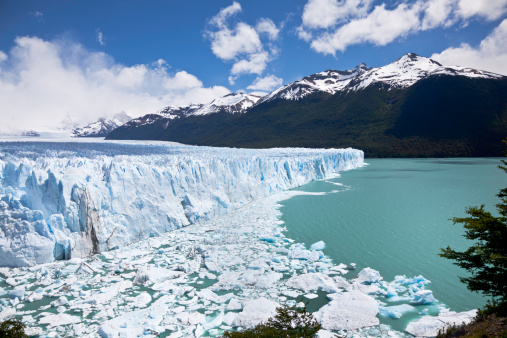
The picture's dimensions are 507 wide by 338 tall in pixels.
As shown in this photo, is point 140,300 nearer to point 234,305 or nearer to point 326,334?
point 234,305

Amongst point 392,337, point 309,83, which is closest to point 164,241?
point 392,337

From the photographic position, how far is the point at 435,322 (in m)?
5.86

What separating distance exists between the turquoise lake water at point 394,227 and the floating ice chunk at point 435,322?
28 centimetres

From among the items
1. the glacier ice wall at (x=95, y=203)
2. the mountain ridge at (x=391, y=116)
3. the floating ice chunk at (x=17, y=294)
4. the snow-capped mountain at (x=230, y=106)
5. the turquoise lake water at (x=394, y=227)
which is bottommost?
the turquoise lake water at (x=394, y=227)

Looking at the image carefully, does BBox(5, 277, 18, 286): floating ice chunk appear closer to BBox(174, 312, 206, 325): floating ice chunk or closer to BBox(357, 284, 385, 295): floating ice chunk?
BBox(174, 312, 206, 325): floating ice chunk

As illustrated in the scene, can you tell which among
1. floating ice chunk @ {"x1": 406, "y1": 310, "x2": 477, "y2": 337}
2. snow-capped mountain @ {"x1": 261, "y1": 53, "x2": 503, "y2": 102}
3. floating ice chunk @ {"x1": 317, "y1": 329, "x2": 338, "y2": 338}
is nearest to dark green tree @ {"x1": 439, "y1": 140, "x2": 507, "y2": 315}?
floating ice chunk @ {"x1": 406, "y1": 310, "x2": 477, "y2": 337}

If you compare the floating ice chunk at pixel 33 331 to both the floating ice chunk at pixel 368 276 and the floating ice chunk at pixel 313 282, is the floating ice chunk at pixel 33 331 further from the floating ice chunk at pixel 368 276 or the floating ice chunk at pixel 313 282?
the floating ice chunk at pixel 368 276

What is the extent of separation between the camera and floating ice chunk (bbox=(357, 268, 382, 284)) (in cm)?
782

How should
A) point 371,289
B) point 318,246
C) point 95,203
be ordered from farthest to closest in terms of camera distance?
point 318,246 → point 95,203 → point 371,289

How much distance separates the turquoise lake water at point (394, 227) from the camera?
28.2ft

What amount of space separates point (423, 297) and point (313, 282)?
8.91 feet

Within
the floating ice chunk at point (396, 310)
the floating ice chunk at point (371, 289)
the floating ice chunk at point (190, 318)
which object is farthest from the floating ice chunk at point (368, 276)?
the floating ice chunk at point (190, 318)

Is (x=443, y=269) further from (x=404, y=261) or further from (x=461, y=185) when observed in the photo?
(x=461, y=185)

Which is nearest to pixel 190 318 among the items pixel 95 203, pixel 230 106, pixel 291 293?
pixel 291 293
